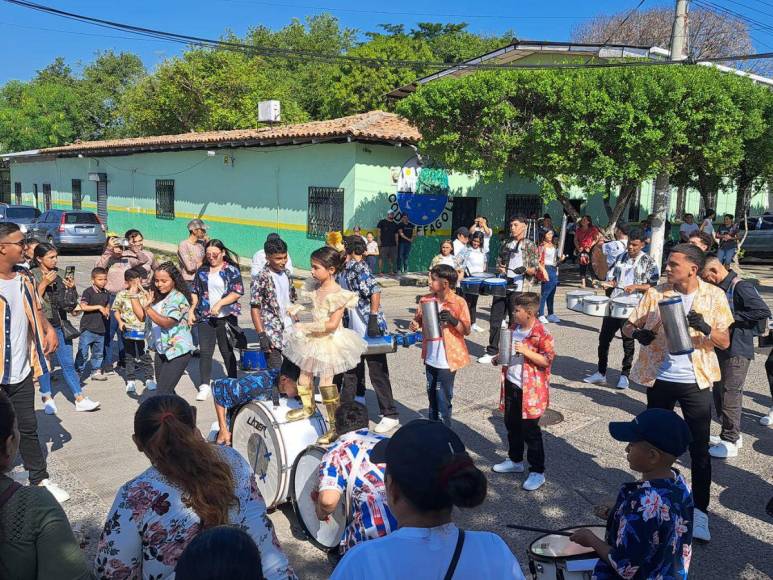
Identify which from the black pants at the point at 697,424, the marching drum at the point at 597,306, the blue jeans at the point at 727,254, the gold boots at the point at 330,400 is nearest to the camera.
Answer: the black pants at the point at 697,424

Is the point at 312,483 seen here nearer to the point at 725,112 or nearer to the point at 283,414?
the point at 283,414

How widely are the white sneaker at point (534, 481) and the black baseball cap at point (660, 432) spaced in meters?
2.28

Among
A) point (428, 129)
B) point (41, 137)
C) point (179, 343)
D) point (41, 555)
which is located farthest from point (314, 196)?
point (41, 137)

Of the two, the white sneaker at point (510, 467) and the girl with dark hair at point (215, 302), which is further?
the girl with dark hair at point (215, 302)

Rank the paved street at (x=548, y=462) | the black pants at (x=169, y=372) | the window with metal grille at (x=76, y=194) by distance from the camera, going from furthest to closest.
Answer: the window with metal grille at (x=76, y=194) → the black pants at (x=169, y=372) → the paved street at (x=548, y=462)

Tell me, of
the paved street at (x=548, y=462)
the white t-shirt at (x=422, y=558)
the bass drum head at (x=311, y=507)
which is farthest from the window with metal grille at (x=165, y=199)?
the white t-shirt at (x=422, y=558)

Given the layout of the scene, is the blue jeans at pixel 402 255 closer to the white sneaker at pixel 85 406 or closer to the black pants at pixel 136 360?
the black pants at pixel 136 360

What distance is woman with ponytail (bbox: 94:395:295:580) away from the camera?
243cm

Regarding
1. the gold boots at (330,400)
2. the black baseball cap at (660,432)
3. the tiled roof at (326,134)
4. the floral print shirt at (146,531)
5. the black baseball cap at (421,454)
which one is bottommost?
the gold boots at (330,400)

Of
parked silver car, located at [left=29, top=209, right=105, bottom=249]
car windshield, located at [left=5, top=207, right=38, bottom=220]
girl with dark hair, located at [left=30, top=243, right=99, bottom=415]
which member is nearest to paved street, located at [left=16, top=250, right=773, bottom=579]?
girl with dark hair, located at [left=30, top=243, right=99, bottom=415]

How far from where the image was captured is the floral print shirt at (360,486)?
3082 mm

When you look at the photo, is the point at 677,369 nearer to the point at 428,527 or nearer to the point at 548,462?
the point at 548,462

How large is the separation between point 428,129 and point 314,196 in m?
4.41

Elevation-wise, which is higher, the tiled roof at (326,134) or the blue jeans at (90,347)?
the tiled roof at (326,134)
